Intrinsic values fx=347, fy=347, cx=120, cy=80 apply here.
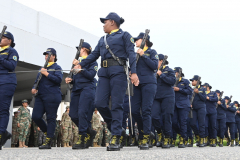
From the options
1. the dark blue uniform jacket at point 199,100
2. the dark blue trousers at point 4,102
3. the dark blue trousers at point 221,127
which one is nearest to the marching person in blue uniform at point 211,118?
the dark blue uniform jacket at point 199,100

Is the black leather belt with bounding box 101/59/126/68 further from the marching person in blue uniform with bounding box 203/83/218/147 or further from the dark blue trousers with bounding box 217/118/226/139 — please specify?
the dark blue trousers with bounding box 217/118/226/139

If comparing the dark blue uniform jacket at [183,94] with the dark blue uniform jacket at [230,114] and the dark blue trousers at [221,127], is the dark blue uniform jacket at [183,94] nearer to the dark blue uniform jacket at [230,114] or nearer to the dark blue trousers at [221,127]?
the dark blue trousers at [221,127]

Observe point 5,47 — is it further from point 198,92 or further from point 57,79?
point 198,92

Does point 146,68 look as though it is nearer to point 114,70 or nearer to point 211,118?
point 114,70

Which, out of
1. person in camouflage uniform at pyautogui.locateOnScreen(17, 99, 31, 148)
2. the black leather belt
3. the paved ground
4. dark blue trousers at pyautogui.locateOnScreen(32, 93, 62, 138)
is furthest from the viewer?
person in camouflage uniform at pyautogui.locateOnScreen(17, 99, 31, 148)

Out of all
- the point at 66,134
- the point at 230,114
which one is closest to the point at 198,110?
the point at 66,134

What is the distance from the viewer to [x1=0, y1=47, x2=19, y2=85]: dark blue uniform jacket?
18.4 feet

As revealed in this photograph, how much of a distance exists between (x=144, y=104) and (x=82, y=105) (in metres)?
1.07

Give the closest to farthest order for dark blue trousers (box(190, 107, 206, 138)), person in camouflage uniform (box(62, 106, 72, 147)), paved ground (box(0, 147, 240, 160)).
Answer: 1. paved ground (box(0, 147, 240, 160))
2. dark blue trousers (box(190, 107, 206, 138))
3. person in camouflage uniform (box(62, 106, 72, 147))

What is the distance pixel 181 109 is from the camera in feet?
29.4

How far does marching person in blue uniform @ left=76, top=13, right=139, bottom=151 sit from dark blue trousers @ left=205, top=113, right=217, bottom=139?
6830 mm

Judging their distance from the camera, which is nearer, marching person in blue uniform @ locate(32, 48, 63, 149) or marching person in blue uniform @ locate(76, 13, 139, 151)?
marching person in blue uniform @ locate(76, 13, 139, 151)

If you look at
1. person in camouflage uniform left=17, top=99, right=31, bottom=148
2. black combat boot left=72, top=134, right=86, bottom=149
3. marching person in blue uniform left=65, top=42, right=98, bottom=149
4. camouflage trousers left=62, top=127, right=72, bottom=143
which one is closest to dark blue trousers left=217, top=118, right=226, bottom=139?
camouflage trousers left=62, top=127, right=72, bottom=143

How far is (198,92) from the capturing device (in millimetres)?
10539
